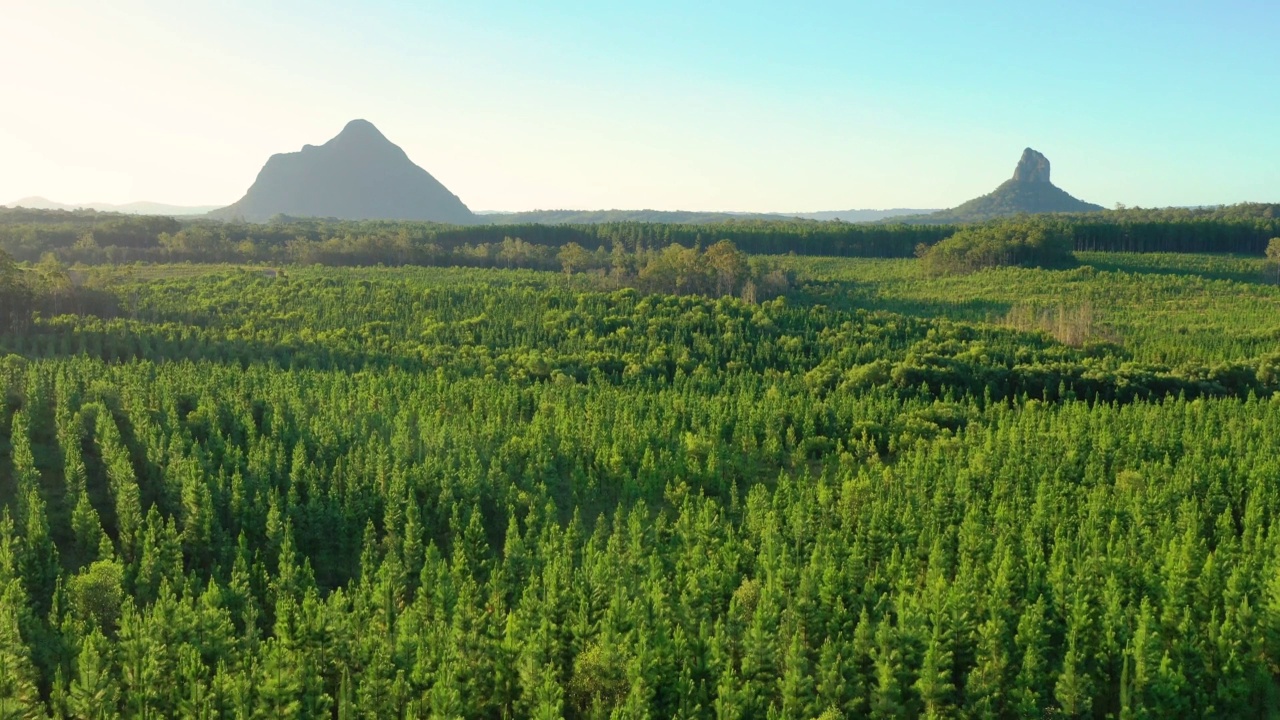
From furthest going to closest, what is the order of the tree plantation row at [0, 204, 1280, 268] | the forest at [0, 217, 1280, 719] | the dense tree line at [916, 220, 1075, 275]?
the tree plantation row at [0, 204, 1280, 268] < the dense tree line at [916, 220, 1075, 275] < the forest at [0, 217, 1280, 719]

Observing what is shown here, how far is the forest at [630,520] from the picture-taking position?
88.1 ft

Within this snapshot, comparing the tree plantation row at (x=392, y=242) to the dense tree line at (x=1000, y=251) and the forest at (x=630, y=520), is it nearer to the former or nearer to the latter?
the dense tree line at (x=1000, y=251)

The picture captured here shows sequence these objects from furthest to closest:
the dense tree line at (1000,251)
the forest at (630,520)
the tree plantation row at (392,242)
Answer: the tree plantation row at (392,242)
the dense tree line at (1000,251)
the forest at (630,520)

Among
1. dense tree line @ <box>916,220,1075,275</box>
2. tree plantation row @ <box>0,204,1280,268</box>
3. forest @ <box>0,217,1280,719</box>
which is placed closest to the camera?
forest @ <box>0,217,1280,719</box>

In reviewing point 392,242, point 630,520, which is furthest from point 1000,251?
point 630,520

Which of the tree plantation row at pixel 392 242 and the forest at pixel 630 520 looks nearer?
the forest at pixel 630 520

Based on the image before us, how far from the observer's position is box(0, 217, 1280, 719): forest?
26.9m

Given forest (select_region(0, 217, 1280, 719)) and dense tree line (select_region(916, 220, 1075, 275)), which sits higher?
dense tree line (select_region(916, 220, 1075, 275))

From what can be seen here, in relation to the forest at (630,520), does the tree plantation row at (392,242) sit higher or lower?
higher

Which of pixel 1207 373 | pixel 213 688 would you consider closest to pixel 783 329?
pixel 1207 373

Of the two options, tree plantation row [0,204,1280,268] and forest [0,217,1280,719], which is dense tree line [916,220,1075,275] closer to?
tree plantation row [0,204,1280,268]

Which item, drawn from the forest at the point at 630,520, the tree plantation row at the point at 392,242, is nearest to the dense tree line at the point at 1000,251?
the tree plantation row at the point at 392,242

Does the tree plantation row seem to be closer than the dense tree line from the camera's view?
No

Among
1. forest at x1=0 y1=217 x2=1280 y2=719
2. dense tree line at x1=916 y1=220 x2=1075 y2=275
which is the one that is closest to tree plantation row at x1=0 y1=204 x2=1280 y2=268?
dense tree line at x1=916 y1=220 x2=1075 y2=275
